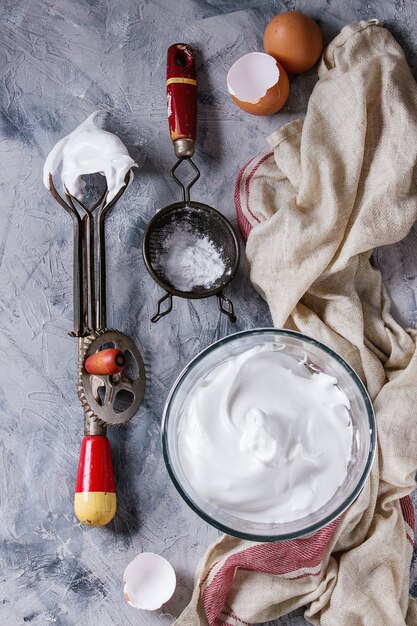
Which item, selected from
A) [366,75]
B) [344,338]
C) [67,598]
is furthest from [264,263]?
[67,598]

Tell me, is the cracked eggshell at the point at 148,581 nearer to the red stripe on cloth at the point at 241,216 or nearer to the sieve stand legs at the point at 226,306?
the sieve stand legs at the point at 226,306

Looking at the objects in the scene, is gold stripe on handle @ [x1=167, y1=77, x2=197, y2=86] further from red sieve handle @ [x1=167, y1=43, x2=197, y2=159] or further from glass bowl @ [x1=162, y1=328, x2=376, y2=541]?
glass bowl @ [x1=162, y1=328, x2=376, y2=541]

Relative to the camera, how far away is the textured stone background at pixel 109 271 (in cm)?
121

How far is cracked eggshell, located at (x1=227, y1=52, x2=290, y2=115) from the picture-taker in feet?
3.80

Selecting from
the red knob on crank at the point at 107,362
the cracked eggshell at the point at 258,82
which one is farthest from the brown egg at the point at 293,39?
the red knob on crank at the point at 107,362

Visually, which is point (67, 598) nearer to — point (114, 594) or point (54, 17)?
point (114, 594)

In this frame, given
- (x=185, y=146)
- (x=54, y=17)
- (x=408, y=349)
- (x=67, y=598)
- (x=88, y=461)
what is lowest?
(x=67, y=598)

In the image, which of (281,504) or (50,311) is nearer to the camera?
(281,504)

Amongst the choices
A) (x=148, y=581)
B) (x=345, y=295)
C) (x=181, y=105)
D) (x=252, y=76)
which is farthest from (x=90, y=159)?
(x=148, y=581)

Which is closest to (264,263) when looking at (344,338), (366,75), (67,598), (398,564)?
(344,338)

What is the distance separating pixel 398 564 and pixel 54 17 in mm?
946

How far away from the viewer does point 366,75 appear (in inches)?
44.6

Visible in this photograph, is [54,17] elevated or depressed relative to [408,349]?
elevated

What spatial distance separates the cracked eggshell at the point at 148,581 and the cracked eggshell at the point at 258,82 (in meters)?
0.67
